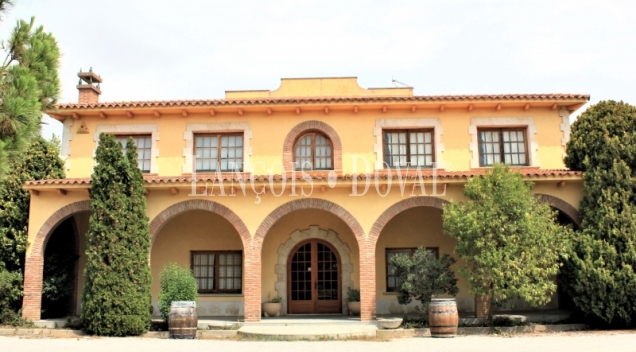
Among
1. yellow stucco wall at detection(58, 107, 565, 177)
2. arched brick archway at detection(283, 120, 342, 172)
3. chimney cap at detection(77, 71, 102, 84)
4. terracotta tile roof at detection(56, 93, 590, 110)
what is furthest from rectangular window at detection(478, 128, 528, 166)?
chimney cap at detection(77, 71, 102, 84)

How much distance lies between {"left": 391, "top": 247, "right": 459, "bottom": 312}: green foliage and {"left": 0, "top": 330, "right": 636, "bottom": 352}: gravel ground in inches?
55.5

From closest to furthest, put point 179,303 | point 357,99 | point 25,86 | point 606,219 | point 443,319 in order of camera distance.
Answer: point 25,86, point 443,319, point 179,303, point 606,219, point 357,99

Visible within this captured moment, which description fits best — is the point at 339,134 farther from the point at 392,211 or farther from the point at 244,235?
the point at 244,235

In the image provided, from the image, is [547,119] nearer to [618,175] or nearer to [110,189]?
[618,175]

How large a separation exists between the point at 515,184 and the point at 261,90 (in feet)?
28.7

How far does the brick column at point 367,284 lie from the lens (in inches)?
619

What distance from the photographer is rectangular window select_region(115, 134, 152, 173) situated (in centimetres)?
1842

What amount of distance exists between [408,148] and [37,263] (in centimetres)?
1120

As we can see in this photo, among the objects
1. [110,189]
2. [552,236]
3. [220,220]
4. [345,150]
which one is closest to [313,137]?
[345,150]

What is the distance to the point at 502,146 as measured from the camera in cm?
1827

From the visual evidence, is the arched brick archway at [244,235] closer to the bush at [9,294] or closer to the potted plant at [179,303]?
the potted plant at [179,303]

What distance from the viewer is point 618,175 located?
582 inches

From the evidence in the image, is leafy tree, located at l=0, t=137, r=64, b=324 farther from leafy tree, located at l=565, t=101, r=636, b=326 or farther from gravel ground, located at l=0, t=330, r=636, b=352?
leafy tree, located at l=565, t=101, r=636, b=326

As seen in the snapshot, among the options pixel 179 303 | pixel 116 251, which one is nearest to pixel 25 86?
pixel 116 251
